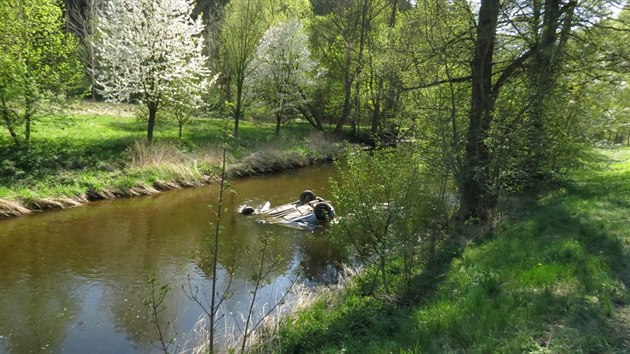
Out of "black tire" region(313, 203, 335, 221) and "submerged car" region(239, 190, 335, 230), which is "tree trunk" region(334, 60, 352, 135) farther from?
"black tire" region(313, 203, 335, 221)

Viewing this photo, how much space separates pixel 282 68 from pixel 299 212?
18815 millimetres

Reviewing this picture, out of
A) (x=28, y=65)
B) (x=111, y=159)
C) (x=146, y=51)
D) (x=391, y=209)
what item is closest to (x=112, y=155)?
→ (x=111, y=159)

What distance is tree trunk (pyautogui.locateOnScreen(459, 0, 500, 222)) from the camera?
852 centimetres

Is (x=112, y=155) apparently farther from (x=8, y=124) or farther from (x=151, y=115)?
(x=8, y=124)

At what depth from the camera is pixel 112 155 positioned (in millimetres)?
18844

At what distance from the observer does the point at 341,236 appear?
29.8ft

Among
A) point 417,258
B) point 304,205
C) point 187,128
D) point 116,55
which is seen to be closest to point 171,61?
point 116,55

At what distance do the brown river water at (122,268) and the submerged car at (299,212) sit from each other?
48cm

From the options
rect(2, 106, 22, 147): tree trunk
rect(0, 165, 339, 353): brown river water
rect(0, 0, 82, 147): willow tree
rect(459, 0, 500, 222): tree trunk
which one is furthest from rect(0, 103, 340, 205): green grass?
rect(459, 0, 500, 222): tree trunk

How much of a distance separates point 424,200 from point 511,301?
2.34 metres

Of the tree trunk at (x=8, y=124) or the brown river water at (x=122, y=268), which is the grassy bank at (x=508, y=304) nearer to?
the brown river water at (x=122, y=268)

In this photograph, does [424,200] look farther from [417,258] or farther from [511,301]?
[511,301]

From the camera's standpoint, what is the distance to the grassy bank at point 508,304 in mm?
4797

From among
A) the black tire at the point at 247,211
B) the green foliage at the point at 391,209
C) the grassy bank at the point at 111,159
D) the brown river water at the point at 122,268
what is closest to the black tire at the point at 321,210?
the brown river water at the point at 122,268
